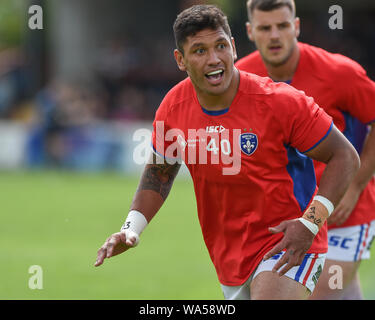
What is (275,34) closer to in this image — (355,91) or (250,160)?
(355,91)

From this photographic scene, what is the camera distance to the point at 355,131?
661cm

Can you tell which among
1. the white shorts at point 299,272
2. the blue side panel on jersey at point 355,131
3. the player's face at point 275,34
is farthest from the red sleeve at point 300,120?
the blue side panel on jersey at point 355,131

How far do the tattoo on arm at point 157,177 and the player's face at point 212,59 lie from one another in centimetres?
76

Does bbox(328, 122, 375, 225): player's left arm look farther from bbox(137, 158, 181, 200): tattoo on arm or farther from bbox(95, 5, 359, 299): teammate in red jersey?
bbox(137, 158, 181, 200): tattoo on arm

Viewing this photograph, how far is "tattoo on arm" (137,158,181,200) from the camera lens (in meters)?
5.35

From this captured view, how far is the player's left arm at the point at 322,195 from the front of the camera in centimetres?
441

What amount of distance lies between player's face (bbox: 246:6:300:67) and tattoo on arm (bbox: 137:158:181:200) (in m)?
1.44

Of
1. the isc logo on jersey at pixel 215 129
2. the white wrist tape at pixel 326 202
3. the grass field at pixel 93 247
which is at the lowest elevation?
the grass field at pixel 93 247

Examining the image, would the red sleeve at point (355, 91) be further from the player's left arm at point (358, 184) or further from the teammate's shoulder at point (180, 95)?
the teammate's shoulder at point (180, 95)

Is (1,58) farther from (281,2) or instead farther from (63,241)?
(281,2)

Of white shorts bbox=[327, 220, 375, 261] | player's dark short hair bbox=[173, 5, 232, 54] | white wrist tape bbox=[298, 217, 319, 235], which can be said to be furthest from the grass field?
player's dark short hair bbox=[173, 5, 232, 54]

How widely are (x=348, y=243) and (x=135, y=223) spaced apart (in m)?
2.35

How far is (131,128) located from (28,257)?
37.7 feet

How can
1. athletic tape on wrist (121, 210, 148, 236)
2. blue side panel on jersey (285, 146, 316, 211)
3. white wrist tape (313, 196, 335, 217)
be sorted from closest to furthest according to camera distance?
white wrist tape (313, 196, 335, 217) → blue side panel on jersey (285, 146, 316, 211) → athletic tape on wrist (121, 210, 148, 236)
